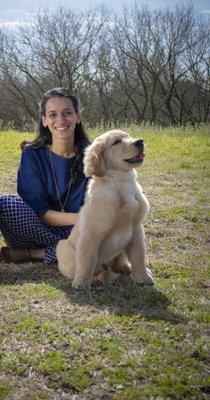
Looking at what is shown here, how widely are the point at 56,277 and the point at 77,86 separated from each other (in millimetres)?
24458

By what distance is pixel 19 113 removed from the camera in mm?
29875

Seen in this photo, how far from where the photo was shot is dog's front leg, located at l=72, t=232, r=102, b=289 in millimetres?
3666

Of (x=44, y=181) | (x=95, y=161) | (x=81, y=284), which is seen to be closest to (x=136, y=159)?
(x=95, y=161)

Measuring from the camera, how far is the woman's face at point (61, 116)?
4.28m

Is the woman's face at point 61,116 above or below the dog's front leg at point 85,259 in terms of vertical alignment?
above

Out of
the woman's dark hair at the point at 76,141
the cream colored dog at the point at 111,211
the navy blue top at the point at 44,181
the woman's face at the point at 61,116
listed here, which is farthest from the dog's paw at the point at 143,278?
the woman's face at the point at 61,116

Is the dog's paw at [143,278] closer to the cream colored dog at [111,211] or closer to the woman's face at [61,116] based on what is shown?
the cream colored dog at [111,211]

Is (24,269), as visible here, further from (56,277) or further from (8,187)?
(8,187)

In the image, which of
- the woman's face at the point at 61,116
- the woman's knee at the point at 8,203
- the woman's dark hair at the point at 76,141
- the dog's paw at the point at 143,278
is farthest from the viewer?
the woman's knee at the point at 8,203

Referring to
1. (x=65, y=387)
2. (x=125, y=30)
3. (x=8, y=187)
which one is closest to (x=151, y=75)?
(x=125, y=30)

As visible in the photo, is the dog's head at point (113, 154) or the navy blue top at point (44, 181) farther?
the navy blue top at point (44, 181)

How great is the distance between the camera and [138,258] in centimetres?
383

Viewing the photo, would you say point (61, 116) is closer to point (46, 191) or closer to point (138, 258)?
point (46, 191)

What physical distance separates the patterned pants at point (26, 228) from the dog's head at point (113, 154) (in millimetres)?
1062
